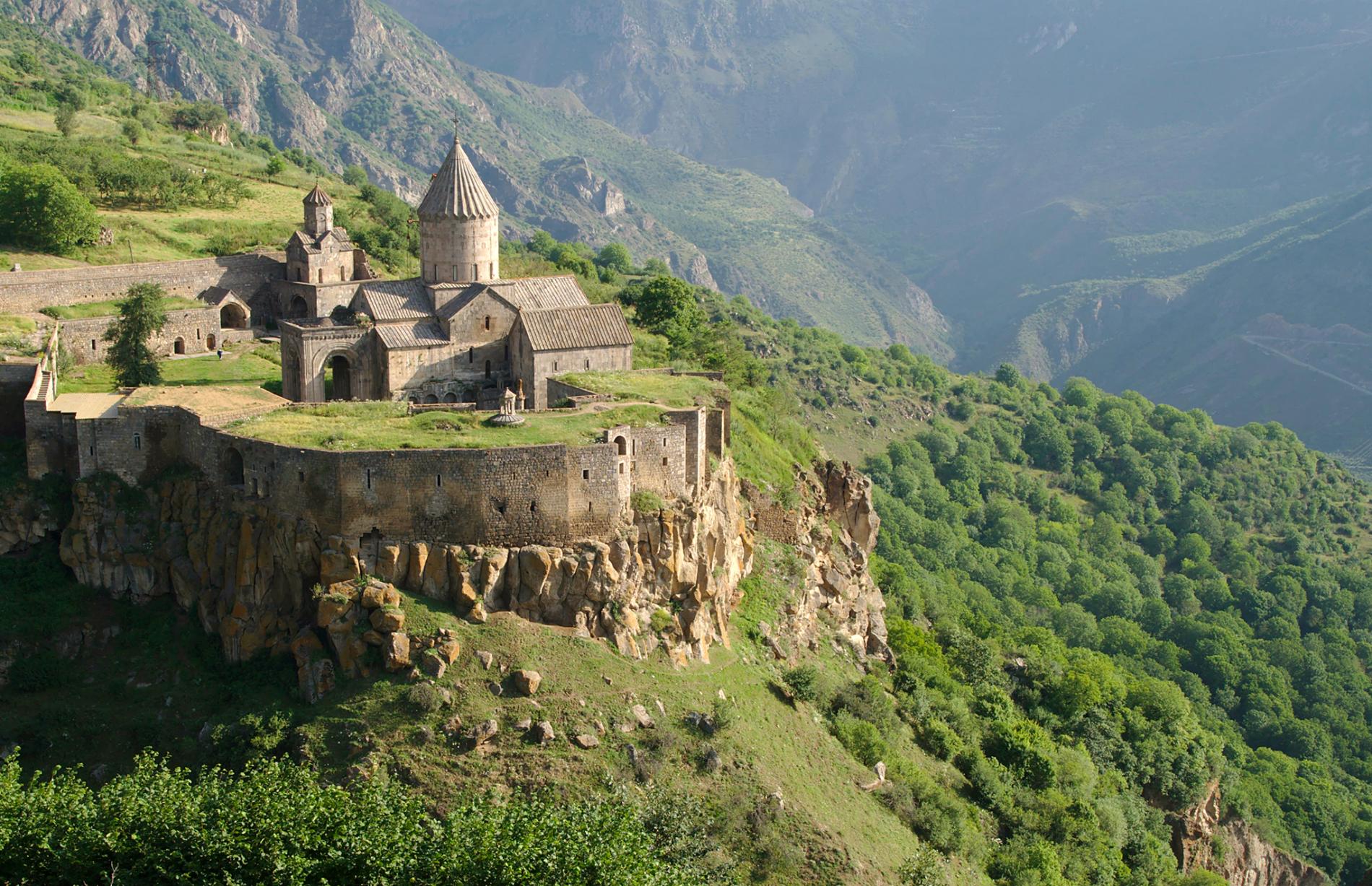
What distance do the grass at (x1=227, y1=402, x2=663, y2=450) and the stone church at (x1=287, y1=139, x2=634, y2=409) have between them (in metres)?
4.46

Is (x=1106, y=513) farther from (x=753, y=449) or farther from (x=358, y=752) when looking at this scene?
(x=358, y=752)

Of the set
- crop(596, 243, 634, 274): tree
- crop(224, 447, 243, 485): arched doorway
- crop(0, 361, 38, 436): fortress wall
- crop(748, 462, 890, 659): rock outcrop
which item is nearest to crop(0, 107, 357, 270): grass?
crop(0, 361, 38, 436): fortress wall

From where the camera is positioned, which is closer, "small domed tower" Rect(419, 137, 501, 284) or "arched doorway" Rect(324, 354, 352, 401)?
"arched doorway" Rect(324, 354, 352, 401)

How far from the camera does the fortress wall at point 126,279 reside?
5400 cm

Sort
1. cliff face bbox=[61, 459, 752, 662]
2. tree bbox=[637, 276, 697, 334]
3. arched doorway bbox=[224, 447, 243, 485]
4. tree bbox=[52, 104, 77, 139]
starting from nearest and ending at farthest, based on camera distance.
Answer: cliff face bbox=[61, 459, 752, 662] < arched doorway bbox=[224, 447, 243, 485] < tree bbox=[637, 276, 697, 334] < tree bbox=[52, 104, 77, 139]

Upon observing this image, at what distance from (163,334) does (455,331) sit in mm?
11983

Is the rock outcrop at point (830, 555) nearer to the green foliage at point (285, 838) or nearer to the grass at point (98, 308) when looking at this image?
the green foliage at point (285, 838)

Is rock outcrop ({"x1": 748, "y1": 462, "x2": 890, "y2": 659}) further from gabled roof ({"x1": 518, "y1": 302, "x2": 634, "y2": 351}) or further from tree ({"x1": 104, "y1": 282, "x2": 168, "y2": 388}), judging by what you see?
tree ({"x1": 104, "y1": 282, "x2": 168, "y2": 388})

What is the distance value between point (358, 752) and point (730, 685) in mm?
10219

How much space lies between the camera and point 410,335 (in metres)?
47.7

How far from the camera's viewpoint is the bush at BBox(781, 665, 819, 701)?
42.3m

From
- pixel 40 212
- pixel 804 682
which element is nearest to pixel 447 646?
pixel 804 682

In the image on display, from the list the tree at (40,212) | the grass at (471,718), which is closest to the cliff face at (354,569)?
the grass at (471,718)

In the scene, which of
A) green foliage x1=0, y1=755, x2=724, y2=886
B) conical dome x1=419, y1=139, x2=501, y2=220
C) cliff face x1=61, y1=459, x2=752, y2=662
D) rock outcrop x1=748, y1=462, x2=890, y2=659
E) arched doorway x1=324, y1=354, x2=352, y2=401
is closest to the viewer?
green foliage x1=0, y1=755, x2=724, y2=886
